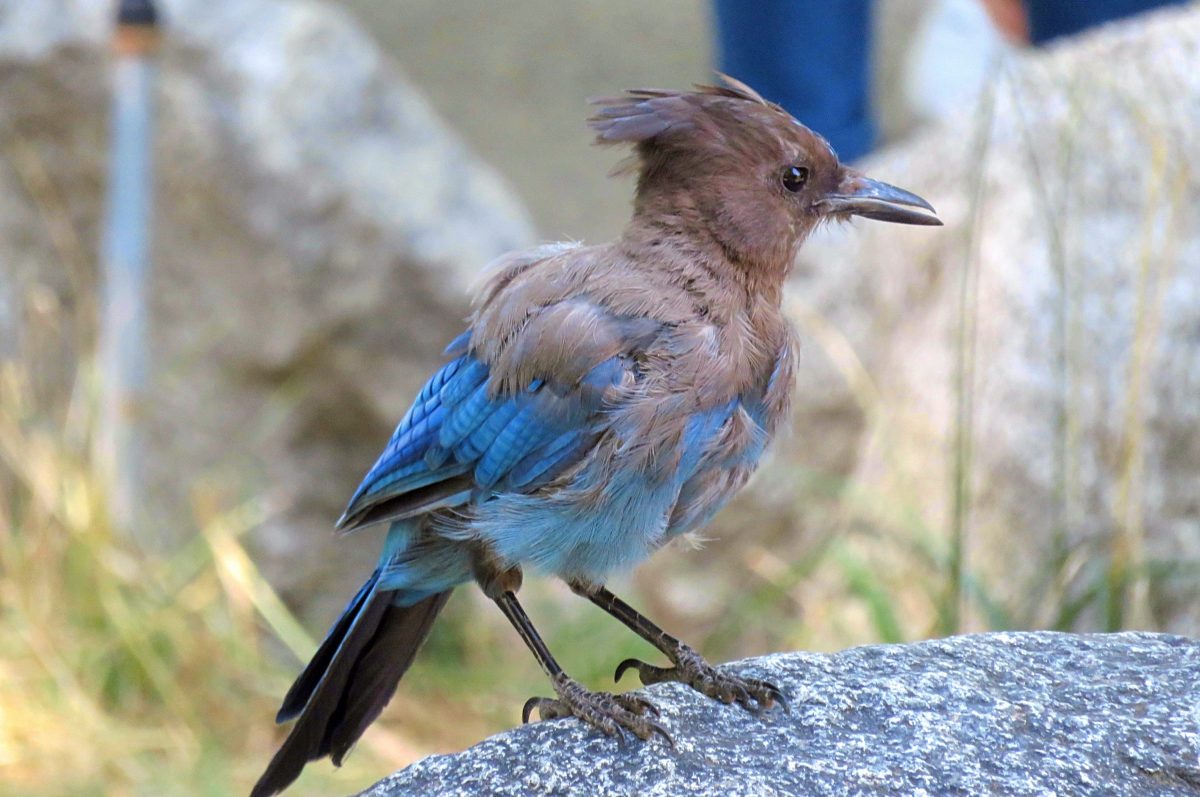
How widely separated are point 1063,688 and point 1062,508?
1.28 metres

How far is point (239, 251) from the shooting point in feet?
14.8

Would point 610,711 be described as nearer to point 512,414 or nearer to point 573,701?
point 573,701

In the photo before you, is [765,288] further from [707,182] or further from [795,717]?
[795,717]

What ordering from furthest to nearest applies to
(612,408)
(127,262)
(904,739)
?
(127,262), (612,408), (904,739)

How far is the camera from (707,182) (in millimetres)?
2301

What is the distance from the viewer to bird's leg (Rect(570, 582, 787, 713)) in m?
2.12

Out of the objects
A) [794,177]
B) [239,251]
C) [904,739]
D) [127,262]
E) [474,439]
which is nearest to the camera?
[904,739]

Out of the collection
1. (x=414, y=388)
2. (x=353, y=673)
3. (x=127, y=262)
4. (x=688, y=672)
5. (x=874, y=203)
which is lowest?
(x=414, y=388)

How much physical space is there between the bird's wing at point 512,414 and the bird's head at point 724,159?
0.24m

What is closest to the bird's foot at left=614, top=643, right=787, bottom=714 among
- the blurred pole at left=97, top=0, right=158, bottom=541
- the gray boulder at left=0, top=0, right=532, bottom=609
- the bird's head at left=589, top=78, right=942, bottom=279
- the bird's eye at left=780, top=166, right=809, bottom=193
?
the bird's head at left=589, top=78, right=942, bottom=279

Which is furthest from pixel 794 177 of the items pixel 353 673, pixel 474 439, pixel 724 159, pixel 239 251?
pixel 239 251

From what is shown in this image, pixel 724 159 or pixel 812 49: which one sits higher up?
pixel 812 49

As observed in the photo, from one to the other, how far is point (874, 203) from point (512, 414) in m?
0.66

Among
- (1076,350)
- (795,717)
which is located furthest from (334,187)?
(795,717)
